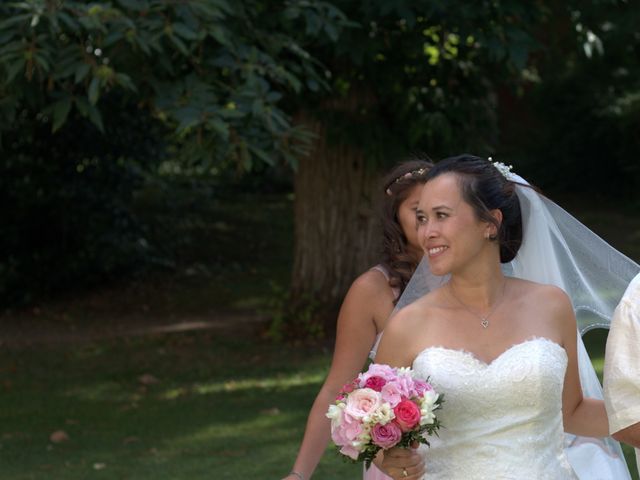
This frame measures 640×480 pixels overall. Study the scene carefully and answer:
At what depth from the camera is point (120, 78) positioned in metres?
6.75

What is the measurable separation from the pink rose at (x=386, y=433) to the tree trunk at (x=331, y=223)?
809cm

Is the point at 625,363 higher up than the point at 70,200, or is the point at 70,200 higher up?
the point at 625,363

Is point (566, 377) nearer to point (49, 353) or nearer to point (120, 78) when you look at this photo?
point (120, 78)

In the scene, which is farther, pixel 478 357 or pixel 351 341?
pixel 351 341

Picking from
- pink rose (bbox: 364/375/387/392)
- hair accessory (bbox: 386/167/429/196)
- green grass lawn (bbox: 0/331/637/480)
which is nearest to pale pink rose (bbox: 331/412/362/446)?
pink rose (bbox: 364/375/387/392)

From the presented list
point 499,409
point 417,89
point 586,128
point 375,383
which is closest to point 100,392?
point 417,89

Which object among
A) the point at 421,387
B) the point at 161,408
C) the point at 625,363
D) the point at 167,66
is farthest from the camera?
the point at 161,408

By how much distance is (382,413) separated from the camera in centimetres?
326

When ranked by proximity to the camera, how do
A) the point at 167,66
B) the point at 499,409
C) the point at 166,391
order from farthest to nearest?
1. the point at 166,391
2. the point at 167,66
3. the point at 499,409

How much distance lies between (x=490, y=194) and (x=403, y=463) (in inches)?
33.7

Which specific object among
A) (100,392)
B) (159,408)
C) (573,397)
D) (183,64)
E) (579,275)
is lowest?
(100,392)

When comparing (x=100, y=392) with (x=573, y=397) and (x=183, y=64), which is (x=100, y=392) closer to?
(x=183, y=64)

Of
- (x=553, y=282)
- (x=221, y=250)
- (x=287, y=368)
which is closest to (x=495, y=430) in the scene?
(x=553, y=282)

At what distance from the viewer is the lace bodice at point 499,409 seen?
353cm
